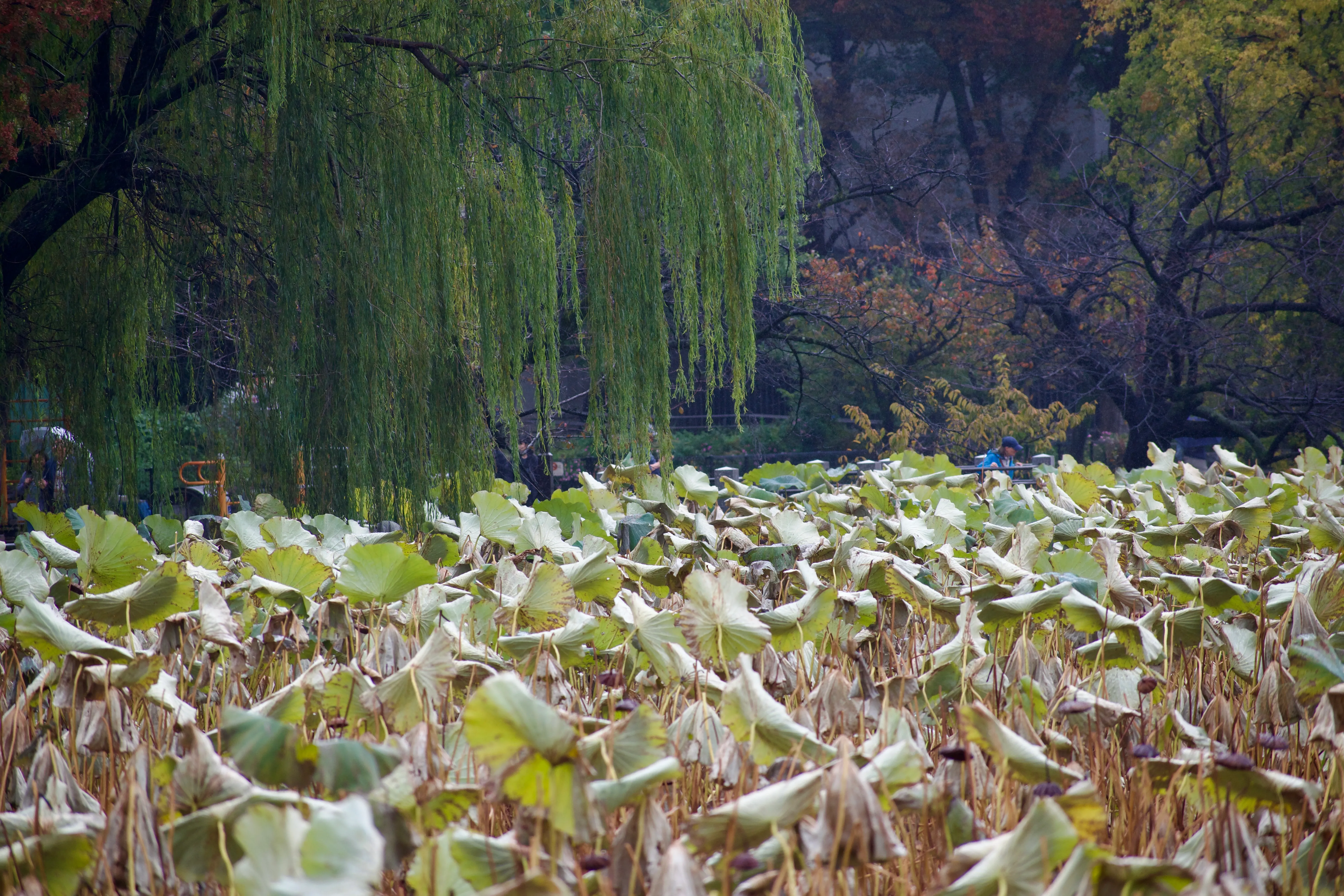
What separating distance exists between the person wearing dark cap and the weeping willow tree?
16.7 ft

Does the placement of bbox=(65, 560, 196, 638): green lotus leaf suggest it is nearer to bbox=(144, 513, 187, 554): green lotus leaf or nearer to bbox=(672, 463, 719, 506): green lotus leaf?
bbox=(144, 513, 187, 554): green lotus leaf

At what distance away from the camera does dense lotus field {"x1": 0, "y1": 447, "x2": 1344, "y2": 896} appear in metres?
0.73

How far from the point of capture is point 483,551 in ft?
7.20

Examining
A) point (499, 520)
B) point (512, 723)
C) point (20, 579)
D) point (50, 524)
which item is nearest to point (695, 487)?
point (499, 520)

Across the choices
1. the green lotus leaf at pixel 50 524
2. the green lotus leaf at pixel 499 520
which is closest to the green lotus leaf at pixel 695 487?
the green lotus leaf at pixel 499 520

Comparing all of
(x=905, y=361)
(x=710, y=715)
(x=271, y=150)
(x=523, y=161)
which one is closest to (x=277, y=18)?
(x=271, y=150)

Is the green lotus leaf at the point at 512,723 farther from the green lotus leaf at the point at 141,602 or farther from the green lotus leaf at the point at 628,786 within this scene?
the green lotus leaf at the point at 141,602

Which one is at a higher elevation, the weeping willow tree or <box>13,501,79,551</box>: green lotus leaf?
the weeping willow tree

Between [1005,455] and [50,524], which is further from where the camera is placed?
[1005,455]

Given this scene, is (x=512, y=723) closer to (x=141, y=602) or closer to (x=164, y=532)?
(x=141, y=602)

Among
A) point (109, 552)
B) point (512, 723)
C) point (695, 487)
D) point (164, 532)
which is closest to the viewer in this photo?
point (512, 723)

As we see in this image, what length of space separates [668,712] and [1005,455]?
8.51 meters

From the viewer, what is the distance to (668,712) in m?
1.32

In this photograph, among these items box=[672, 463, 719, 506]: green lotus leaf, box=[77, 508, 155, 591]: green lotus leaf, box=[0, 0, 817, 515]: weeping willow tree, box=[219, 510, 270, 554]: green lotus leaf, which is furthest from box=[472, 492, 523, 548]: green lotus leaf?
box=[0, 0, 817, 515]: weeping willow tree
